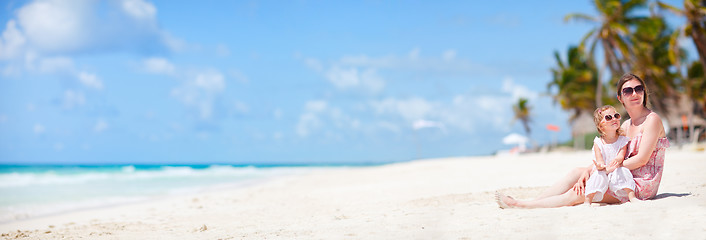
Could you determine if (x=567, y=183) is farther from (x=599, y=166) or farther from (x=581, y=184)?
→ (x=599, y=166)

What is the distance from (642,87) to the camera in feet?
17.2

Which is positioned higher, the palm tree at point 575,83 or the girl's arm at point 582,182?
the palm tree at point 575,83

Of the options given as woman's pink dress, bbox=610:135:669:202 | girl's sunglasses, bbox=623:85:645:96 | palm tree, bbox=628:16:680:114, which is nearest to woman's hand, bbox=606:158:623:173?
woman's pink dress, bbox=610:135:669:202

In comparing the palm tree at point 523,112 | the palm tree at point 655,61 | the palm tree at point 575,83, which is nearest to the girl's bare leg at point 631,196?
the palm tree at point 655,61

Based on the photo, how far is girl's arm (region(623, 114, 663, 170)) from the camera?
5039 mm

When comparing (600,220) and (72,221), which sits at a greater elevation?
(600,220)

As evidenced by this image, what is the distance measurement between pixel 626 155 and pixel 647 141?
25 cm

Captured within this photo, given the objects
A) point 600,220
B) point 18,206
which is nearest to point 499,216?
point 600,220

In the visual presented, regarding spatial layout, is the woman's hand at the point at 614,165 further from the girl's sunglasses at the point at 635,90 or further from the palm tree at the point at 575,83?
the palm tree at the point at 575,83

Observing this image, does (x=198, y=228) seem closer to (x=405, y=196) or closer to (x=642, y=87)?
(x=405, y=196)

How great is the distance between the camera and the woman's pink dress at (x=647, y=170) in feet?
17.0

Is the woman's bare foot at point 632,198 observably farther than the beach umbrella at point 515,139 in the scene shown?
No

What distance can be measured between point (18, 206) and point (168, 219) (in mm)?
5759

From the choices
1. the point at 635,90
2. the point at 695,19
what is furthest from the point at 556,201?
the point at 695,19
